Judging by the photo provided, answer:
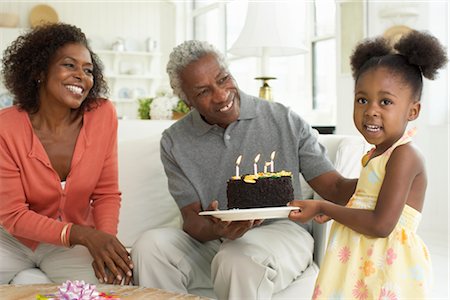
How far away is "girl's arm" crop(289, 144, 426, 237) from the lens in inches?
64.0

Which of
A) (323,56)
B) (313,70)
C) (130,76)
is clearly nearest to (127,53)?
(130,76)

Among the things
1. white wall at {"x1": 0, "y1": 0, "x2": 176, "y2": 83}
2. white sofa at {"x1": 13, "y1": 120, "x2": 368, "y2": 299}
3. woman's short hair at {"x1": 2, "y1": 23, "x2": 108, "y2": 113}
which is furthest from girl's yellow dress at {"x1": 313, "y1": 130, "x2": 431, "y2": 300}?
white wall at {"x1": 0, "y1": 0, "x2": 176, "y2": 83}

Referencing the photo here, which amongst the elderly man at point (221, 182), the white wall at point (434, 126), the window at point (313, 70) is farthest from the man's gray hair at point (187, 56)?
the window at point (313, 70)

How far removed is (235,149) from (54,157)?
644mm

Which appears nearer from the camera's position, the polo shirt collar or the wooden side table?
the wooden side table

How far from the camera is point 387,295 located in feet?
5.35

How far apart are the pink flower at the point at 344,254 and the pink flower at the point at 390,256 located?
0.12m

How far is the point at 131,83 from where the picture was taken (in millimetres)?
9188

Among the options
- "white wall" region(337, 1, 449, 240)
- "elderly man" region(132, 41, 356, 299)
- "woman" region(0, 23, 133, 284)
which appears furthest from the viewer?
"white wall" region(337, 1, 449, 240)

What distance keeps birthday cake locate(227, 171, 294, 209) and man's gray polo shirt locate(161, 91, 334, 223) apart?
0.35 m

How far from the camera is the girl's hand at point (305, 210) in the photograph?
5.50ft

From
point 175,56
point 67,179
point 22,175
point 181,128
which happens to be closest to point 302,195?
point 181,128

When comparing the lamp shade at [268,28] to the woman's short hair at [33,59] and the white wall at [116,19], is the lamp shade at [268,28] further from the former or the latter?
the white wall at [116,19]

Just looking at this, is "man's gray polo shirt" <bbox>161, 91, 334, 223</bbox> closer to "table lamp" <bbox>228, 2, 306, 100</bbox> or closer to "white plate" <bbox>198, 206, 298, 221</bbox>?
"white plate" <bbox>198, 206, 298, 221</bbox>
